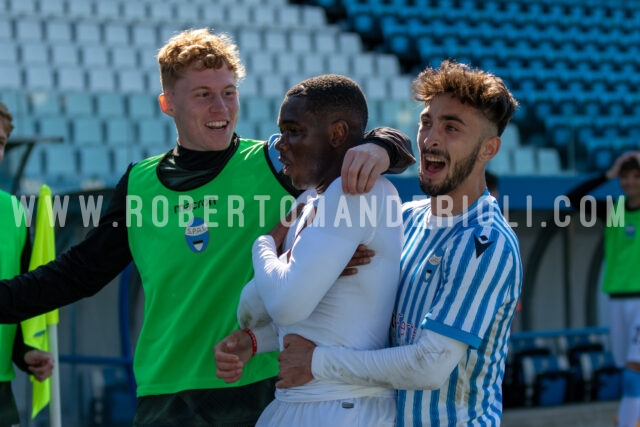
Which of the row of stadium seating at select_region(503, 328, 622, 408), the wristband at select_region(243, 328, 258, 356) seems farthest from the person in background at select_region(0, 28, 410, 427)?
the row of stadium seating at select_region(503, 328, 622, 408)

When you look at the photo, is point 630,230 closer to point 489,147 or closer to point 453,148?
point 489,147

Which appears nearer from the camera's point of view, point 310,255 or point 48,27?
point 310,255

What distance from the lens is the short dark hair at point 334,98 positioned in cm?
256

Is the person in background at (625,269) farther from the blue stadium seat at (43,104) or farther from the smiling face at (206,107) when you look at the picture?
the blue stadium seat at (43,104)

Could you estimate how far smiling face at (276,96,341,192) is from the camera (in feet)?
8.39

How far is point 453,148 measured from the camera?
2.60 metres

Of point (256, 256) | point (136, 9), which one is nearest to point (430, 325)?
point (256, 256)

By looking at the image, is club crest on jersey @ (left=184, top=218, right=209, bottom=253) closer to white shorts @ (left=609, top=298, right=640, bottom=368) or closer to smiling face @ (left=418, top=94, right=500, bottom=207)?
smiling face @ (left=418, top=94, right=500, bottom=207)

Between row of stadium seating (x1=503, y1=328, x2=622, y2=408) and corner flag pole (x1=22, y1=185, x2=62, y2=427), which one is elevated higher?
corner flag pole (x1=22, y1=185, x2=62, y2=427)

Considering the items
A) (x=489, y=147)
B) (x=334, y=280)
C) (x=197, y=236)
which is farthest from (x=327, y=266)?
(x=197, y=236)

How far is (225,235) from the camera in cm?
301

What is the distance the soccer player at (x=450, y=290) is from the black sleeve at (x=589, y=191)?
5236 mm

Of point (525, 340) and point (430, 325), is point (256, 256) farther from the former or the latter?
point (525, 340)

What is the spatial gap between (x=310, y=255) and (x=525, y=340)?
6.82m
